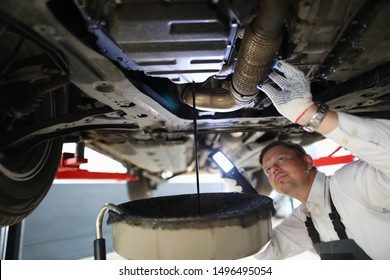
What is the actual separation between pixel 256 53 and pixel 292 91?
14 centimetres

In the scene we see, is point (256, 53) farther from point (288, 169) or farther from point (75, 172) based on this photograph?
point (75, 172)

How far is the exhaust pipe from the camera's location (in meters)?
0.47

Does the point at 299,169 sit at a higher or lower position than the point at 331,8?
lower

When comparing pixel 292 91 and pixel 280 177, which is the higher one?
pixel 292 91

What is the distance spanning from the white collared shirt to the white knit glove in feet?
0.25

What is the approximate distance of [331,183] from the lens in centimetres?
92

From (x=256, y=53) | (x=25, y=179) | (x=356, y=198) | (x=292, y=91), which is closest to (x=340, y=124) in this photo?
(x=292, y=91)

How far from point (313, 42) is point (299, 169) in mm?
562

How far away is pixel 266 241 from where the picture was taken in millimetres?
532

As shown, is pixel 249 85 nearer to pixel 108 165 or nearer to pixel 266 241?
pixel 266 241

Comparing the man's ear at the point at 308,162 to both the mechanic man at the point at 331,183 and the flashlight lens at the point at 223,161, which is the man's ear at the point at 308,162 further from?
the flashlight lens at the point at 223,161

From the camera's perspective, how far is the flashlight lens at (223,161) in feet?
3.50

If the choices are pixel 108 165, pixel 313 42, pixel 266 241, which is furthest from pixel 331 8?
pixel 108 165

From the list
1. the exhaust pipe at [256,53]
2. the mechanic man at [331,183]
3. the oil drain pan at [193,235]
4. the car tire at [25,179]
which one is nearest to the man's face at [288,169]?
the mechanic man at [331,183]
